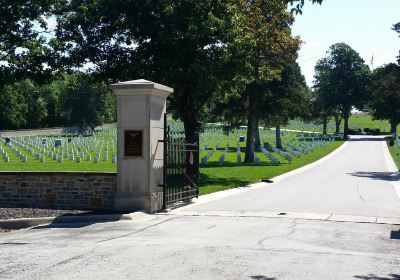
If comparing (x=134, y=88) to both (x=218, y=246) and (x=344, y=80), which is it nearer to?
(x=218, y=246)

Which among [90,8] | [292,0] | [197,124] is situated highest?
[90,8]

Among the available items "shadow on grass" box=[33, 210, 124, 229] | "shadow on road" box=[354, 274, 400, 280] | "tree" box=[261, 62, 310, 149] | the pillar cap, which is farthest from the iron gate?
"tree" box=[261, 62, 310, 149]

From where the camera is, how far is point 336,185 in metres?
21.4

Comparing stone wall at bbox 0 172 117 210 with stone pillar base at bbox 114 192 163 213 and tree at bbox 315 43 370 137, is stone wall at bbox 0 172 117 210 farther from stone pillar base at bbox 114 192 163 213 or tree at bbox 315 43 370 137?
tree at bbox 315 43 370 137

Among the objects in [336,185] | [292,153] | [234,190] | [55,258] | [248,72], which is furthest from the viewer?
[292,153]

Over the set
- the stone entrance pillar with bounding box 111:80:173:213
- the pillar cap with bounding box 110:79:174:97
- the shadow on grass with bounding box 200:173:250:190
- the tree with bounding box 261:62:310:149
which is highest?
the tree with bounding box 261:62:310:149

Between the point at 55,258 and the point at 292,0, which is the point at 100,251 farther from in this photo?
the point at 292,0

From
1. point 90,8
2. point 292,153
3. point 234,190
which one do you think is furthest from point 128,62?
point 292,153

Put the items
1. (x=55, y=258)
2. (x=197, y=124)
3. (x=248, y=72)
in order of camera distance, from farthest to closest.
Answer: (x=197, y=124)
(x=248, y=72)
(x=55, y=258)

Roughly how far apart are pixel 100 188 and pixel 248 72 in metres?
11.8

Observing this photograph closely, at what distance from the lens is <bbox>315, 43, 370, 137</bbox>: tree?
282 feet

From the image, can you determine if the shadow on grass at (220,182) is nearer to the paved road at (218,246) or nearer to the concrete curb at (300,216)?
the paved road at (218,246)

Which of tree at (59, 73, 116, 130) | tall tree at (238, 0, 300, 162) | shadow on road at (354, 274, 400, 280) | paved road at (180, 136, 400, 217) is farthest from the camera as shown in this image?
tree at (59, 73, 116, 130)

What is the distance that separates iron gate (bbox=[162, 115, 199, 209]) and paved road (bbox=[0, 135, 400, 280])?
2.50 feet
